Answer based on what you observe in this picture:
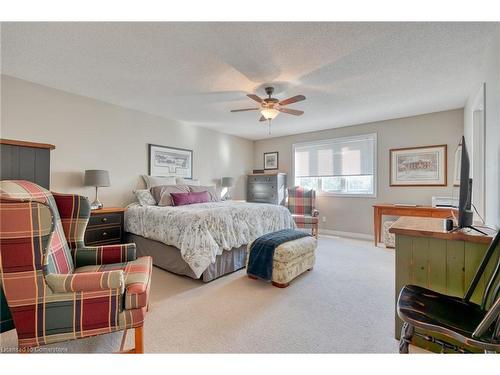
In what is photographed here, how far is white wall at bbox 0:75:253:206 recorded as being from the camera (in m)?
2.82

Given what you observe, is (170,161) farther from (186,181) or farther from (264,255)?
(264,255)

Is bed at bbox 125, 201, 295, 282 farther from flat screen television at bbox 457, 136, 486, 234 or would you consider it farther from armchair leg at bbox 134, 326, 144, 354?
flat screen television at bbox 457, 136, 486, 234

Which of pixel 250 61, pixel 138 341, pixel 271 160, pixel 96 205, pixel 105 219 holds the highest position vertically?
pixel 250 61

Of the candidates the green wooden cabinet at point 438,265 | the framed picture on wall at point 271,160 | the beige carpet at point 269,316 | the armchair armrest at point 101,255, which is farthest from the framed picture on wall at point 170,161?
the green wooden cabinet at point 438,265

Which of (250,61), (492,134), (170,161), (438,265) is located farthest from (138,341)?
(170,161)

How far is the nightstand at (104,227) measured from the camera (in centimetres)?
300

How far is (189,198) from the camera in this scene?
12.4 ft

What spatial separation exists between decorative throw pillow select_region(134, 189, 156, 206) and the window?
3.49 meters

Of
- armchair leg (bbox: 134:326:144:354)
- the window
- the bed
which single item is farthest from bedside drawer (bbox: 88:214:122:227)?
the window

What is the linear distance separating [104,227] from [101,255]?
1473 mm

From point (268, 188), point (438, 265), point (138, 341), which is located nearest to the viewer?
point (138, 341)

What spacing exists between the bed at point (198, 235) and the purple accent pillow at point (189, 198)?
0.50 m

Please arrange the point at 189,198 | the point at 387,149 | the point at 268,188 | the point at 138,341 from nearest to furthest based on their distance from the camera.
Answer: the point at 138,341, the point at 189,198, the point at 387,149, the point at 268,188
